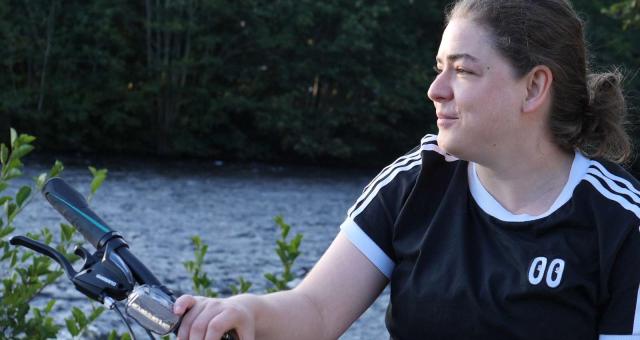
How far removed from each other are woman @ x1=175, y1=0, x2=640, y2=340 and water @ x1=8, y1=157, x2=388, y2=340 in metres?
A: 3.57

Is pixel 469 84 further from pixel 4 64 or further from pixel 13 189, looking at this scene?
pixel 4 64

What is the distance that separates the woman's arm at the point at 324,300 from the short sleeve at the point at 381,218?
0.06 feet

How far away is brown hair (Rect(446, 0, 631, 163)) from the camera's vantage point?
191cm

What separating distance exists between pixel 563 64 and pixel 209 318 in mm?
901

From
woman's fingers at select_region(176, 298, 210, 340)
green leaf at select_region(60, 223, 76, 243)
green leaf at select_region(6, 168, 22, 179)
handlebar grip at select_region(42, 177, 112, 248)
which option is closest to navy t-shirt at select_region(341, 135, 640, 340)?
woman's fingers at select_region(176, 298, 210, 340)

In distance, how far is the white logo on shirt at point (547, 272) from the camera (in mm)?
1815

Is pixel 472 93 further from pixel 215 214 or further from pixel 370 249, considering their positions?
pixel 215 214

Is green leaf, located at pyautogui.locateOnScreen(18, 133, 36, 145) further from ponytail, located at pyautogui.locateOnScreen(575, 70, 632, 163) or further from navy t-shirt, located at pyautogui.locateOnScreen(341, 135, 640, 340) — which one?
ponytail, located at pyautogui.locateOnScreen(575, 70, 632, 163)

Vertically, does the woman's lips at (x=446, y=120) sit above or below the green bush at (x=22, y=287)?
above

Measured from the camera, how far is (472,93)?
188 centimetres

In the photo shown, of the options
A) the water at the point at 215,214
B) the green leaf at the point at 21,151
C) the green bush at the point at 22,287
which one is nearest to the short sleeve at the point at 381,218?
the green bush at the point at 22,287

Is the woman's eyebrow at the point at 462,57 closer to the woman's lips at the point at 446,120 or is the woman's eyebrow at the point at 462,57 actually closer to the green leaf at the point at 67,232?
the woman's lips at the point at 446,120

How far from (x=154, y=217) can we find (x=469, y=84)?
945cm

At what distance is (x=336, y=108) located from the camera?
1844cm
